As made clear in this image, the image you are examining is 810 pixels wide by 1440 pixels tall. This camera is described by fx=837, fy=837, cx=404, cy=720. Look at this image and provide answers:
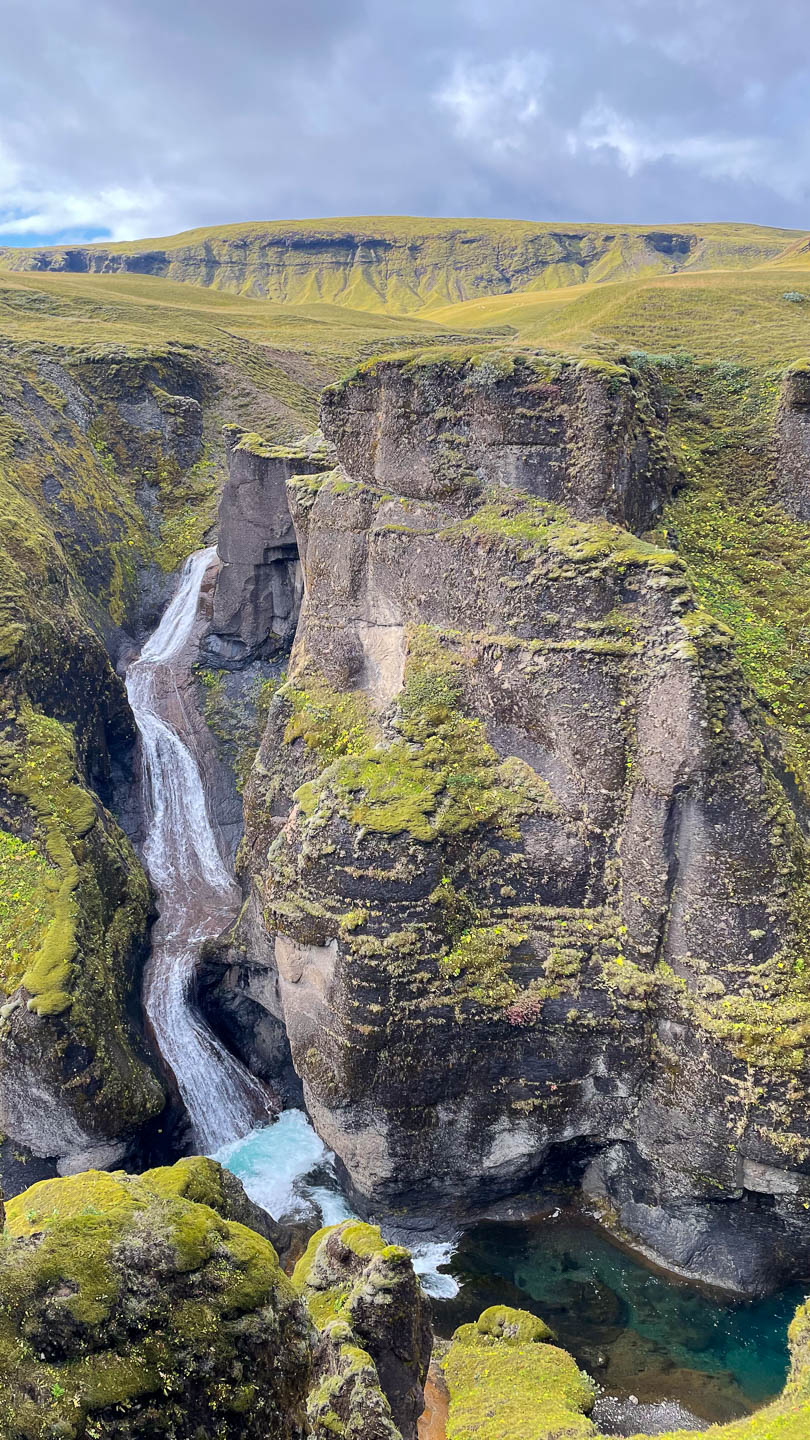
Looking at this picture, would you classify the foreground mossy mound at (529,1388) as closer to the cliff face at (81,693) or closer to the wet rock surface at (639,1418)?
the wet rock surface at (639,1418)

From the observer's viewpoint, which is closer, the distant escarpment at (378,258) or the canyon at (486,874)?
the canyon at (486,874)

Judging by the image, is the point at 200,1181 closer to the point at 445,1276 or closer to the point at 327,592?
the point at 445,1276

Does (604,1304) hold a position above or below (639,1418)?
below

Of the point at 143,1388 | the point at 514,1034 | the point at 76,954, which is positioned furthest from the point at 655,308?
the point at 143,1388

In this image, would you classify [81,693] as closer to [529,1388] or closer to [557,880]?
[557,880]

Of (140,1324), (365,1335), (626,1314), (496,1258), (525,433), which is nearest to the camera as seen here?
(140,1324)

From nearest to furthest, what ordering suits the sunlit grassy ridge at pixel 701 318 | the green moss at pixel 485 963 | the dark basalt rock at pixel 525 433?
the green moss at pixel 485 963 → the dark basalt rock at pixel 525 433 → the sunlit grassy ridge at pixel 701 318

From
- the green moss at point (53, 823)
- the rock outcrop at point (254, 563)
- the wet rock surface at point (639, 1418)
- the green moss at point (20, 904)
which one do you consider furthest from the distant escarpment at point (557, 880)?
the rock outcrop at point (254, 563)

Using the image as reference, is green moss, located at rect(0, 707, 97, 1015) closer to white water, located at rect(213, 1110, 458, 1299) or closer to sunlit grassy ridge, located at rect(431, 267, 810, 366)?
white water, located at rect(213, 1110, 458, 1299)

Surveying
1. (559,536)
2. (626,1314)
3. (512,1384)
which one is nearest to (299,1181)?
(512,1384)
